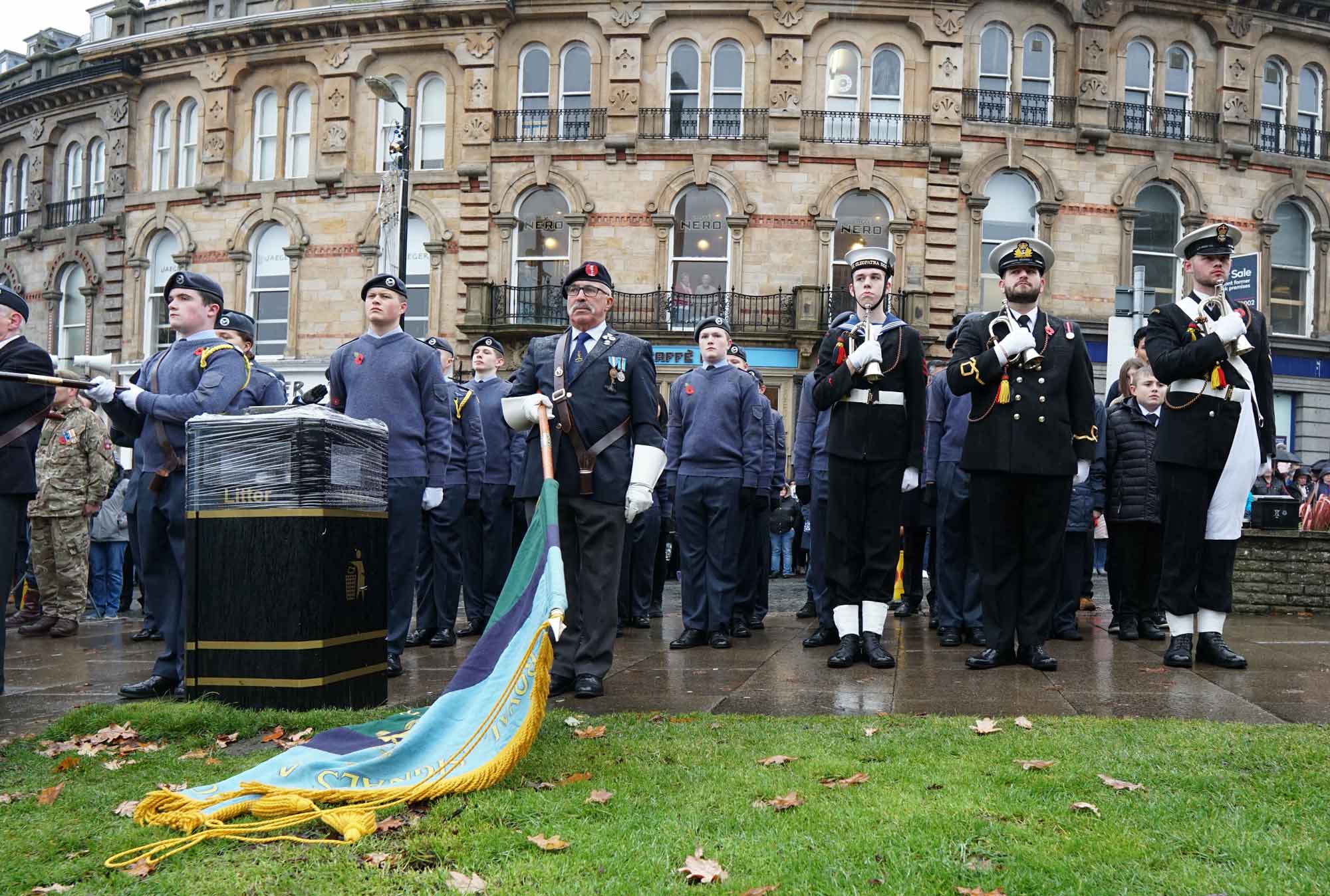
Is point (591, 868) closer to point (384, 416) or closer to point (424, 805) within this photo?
point (424, 805)

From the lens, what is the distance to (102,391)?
6.43m

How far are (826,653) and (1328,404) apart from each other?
86.8ft

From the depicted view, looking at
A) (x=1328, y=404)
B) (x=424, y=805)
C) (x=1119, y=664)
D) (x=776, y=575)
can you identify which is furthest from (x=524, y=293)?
(x=424, y=805)

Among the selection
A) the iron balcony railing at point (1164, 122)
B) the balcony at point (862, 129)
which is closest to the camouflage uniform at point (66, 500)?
the balcony at point (862, 129)

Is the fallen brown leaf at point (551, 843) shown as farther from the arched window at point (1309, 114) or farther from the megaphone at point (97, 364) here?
the arched window at point (1309, 114)

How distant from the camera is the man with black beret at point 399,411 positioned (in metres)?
7.70

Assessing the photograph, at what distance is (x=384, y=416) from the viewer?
769cm

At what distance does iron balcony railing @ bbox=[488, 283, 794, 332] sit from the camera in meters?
27.2

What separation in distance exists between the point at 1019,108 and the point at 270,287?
19202 mm

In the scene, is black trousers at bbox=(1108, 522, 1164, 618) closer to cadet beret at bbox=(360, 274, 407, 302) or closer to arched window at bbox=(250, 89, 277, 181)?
cadet beret at bbox=(360, 274, 407, 302)

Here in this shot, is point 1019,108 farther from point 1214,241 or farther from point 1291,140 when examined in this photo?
point 1214,241

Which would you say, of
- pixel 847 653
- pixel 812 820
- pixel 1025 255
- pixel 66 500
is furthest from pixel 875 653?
pixel 66 500

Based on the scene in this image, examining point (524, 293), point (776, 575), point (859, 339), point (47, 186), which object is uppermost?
point (47, 186)

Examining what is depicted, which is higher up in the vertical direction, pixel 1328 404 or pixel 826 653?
pixel 1328 404
